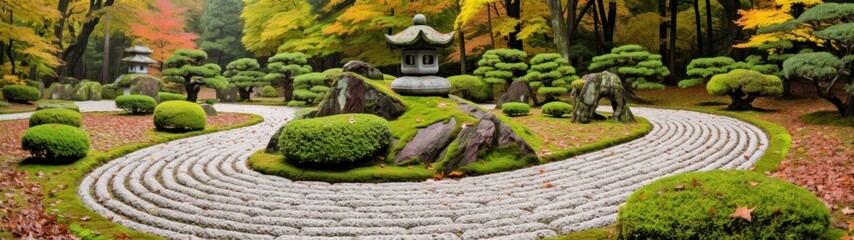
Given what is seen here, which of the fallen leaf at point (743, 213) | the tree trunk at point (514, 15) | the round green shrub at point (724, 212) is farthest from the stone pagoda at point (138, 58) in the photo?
the fallen leaf at point (743, 213)

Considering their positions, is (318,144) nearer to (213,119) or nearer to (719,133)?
(719,133)

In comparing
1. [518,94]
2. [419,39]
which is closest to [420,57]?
[419,39]

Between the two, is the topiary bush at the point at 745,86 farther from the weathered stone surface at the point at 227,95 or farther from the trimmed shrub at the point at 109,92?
the trimmed shrub at the point at 109,92

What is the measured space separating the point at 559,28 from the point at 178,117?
14473 mm

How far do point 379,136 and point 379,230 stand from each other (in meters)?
3.64

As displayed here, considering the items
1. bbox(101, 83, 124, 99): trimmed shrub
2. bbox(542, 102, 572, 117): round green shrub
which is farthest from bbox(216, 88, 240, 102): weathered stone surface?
bbox(542, 102, 572, 117): round green shrub

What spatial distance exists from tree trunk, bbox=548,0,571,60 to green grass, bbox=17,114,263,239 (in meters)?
14.8

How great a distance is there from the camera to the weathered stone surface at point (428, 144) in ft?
29.1

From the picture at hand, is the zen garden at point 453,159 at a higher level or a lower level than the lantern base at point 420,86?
lower

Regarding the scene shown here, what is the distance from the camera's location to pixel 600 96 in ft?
46.5

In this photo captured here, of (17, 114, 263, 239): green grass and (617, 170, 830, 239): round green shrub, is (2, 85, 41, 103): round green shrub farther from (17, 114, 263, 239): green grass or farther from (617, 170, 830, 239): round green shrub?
(617, 170, 830, 239): round green shrub

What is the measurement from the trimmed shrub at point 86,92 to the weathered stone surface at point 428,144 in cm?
2406

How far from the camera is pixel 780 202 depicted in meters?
3.89

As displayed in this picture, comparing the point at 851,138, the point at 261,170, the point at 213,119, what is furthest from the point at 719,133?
the point at 213,119
